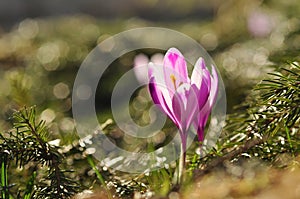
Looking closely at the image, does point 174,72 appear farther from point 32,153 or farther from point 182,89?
point 32,153

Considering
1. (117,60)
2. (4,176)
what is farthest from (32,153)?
(117,60)

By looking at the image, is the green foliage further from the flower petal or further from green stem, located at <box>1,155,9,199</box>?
the flower petal

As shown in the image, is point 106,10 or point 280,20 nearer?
point 280,20

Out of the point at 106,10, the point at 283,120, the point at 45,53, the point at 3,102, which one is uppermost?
the point at 106,10

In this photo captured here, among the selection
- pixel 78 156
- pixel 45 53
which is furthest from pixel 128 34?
pixel 78 156

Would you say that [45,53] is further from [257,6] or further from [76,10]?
[76,10]

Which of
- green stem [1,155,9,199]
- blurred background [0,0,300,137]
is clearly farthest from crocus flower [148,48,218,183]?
blurred background [0,0,300,137]

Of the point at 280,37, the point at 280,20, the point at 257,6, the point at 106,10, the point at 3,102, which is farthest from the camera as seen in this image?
the point at 106,10

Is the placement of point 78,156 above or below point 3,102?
below
